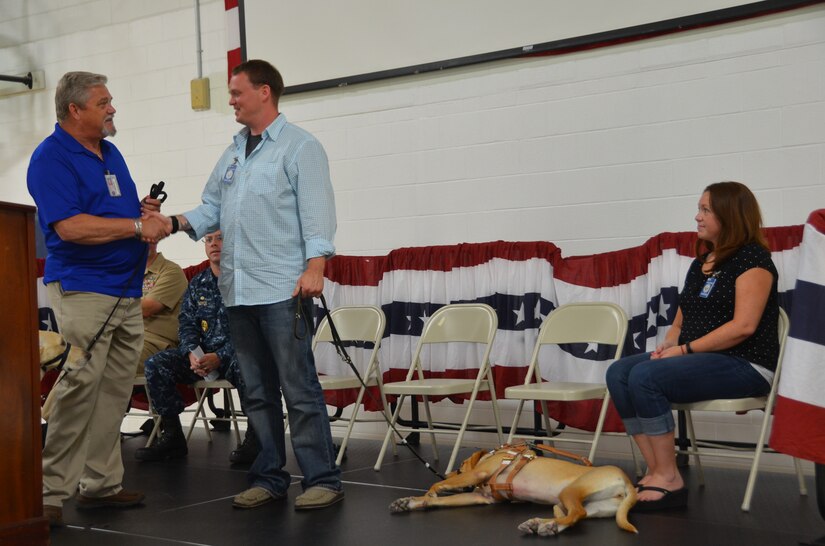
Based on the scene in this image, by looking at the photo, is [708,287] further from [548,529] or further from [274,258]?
[274,258]

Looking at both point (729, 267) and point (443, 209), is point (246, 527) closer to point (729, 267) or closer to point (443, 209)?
point (729, 267)

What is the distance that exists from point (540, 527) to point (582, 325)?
5.25 feet

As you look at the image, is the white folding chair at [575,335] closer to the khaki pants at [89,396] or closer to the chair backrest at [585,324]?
the chair backrest at [585,324]

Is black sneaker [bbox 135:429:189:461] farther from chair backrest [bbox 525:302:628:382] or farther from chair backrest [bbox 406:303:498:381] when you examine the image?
chair backrest [bbox 525:302:628:382]

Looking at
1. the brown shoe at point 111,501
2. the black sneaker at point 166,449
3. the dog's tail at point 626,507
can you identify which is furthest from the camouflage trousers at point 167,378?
the dog's tail at point 626,507

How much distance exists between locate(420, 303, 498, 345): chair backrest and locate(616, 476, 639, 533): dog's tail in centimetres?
155

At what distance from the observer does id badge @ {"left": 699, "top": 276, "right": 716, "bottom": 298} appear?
12.3 ft

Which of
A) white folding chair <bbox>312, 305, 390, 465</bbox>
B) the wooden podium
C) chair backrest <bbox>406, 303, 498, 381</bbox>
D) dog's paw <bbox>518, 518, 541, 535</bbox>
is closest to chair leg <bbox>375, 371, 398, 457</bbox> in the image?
white folding chair <bbox>312, 305, 390, 465</bbox>

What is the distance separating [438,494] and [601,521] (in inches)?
31.3

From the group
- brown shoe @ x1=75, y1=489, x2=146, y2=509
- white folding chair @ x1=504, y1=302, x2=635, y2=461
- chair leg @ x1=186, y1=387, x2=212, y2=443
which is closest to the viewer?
brown shoe @ x1=75, y1=489, x2=146, y2=509

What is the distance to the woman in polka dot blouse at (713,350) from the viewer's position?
3562mm

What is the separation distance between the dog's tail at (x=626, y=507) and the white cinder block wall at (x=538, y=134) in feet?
5.25

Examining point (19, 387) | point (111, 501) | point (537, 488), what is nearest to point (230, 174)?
point (19, 387)

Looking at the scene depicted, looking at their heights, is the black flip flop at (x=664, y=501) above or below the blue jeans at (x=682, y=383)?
below
